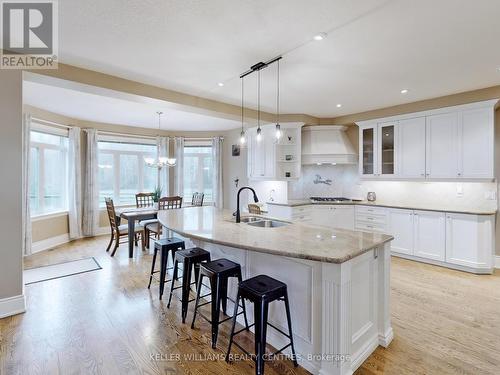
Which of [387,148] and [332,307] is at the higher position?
[387,148]

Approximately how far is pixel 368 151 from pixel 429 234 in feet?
6.06

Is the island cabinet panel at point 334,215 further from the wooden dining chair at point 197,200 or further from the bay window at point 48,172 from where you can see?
the bay window at point 48,172

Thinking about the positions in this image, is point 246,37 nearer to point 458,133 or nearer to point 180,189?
point 458,133

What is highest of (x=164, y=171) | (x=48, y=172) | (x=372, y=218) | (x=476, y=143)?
(x=476, y=143)

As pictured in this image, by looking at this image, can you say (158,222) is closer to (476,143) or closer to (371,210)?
(371,210)

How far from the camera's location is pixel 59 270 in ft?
13.3

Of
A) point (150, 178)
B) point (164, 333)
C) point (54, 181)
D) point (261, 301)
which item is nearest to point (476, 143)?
point (261, 301)

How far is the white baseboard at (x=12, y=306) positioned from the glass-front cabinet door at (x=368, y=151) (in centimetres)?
553

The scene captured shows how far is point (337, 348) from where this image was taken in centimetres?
182

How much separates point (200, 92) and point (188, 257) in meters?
2.52

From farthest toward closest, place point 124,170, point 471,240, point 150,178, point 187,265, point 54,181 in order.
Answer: point 150,178 → point 124,170 → point 54,181 → point 471,240 → point 187,265

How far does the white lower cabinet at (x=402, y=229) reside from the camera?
4500 mm

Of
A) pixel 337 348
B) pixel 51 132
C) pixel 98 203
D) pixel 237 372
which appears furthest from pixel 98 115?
pixel 337 348

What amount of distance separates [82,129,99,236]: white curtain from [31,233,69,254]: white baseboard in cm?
45
